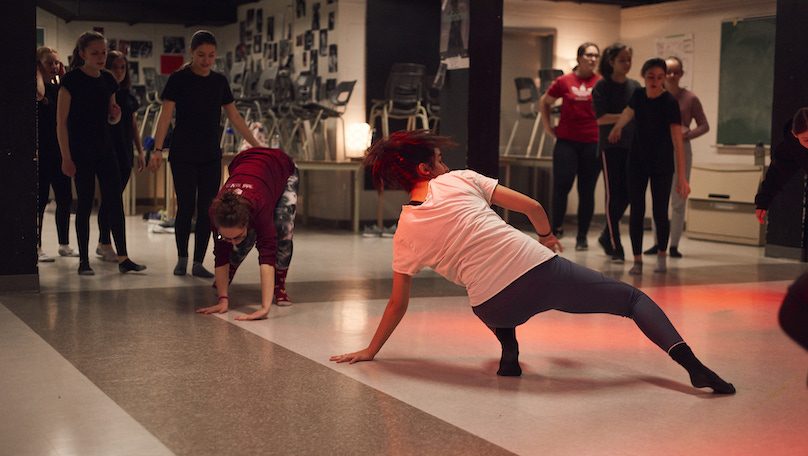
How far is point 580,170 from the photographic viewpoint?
28.1 ft

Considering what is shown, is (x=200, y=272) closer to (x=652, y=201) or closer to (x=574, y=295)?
(x=652, y=201)

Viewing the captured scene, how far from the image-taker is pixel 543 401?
11.8 ft

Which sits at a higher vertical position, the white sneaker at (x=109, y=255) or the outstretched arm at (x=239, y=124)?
the outstretched arm at (x=239, y=124)

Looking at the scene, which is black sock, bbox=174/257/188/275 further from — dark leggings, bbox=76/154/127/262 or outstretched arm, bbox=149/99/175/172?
outstretched arm, bbox=149/99/175/172

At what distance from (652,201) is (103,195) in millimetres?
3437

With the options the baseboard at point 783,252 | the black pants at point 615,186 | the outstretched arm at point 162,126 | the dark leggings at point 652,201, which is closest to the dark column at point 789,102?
the baseboard at point 783,252

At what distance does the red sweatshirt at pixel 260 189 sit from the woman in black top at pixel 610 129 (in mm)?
2811

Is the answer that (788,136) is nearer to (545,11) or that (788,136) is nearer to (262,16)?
(545,11)

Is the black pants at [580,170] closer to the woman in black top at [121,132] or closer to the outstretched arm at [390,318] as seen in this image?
the woman in black top at [121,132]

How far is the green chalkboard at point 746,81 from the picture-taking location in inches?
412

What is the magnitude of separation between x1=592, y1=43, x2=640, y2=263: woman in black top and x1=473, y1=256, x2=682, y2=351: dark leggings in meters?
3.68

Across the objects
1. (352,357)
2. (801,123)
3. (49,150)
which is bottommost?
(352,357)

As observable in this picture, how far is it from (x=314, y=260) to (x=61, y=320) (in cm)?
286

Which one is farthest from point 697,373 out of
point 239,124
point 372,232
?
point 372,232
